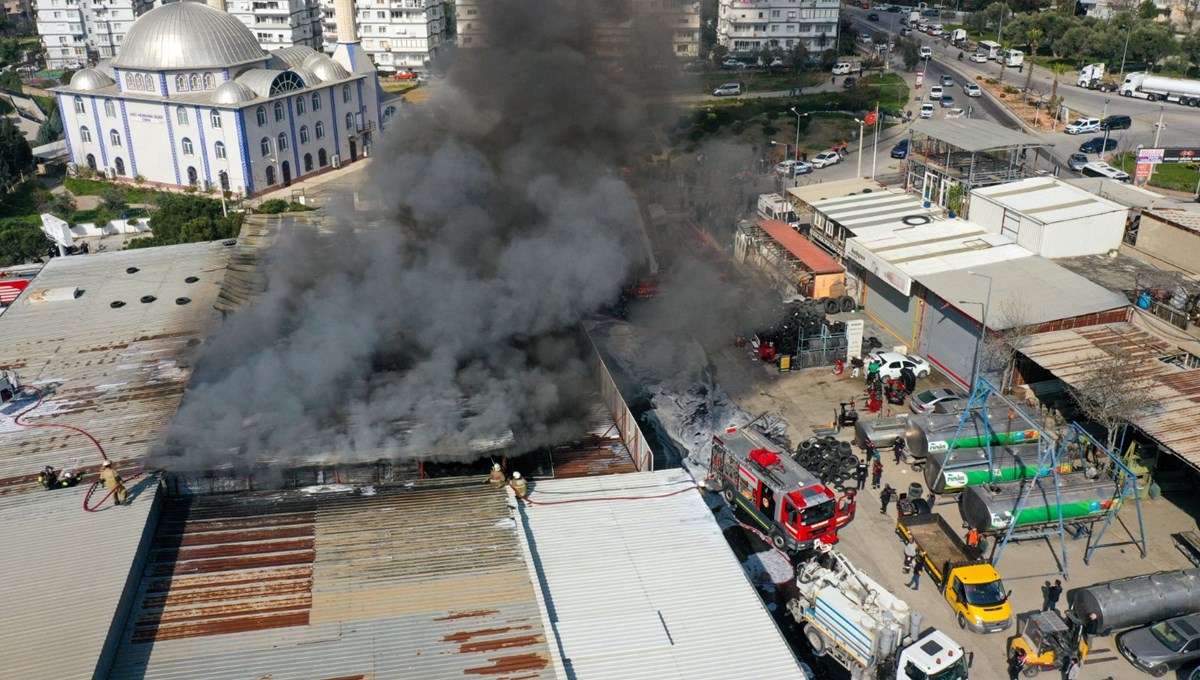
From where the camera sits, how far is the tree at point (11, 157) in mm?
48094

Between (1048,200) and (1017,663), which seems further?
(1048,200)

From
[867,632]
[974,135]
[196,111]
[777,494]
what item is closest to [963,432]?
[777,494]

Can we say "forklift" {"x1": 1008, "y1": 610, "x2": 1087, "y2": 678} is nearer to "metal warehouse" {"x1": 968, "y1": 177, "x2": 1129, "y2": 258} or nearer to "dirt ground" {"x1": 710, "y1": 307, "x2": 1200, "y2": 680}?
"dirt ground" {"x1": 710, "y1": 307, "x2": 1200, "y2": 680}

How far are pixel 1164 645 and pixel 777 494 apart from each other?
6.75 m

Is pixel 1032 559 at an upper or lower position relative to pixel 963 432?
lower

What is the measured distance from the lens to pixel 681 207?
37.0m

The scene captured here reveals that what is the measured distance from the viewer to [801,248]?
31391mm

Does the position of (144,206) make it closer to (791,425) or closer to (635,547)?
(791,425)

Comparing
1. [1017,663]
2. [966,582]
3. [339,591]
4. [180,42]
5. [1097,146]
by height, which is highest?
[180,42]

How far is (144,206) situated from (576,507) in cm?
3970

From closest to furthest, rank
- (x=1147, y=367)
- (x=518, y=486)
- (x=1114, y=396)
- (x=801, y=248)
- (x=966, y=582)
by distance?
(x=518, y=486), (x=966, y=582), (x=1114, y=396), (x=1147, y=367), (x=801, y=248)

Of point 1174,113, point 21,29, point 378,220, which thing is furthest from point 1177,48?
point 21,29

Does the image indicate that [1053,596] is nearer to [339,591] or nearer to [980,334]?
[980,334]

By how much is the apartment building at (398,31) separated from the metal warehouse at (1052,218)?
57.9 metres
